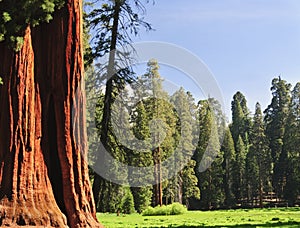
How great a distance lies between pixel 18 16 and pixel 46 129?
2.82 meters

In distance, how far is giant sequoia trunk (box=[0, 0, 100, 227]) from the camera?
10188mm

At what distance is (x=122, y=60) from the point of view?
19.5m

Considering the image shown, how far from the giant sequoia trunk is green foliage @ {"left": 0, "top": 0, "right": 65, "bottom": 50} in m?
0.48

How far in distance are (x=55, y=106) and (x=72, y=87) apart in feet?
2.18

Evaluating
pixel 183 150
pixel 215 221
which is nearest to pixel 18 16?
pixel 215 221

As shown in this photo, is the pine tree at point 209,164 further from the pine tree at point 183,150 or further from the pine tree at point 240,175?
the pine tree at point 183,150

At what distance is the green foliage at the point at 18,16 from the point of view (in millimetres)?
10055

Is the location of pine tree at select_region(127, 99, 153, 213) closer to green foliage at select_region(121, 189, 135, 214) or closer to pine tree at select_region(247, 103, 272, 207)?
green foliage at select_region(121, 189, 135, 214)

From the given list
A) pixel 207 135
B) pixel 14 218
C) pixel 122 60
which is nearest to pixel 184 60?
pixel 122 60

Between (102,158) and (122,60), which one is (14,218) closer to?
(102,158)

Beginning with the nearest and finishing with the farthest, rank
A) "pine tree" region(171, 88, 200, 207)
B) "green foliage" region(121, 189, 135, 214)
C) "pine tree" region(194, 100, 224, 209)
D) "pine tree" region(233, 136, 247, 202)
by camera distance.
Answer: "green foliage" region(121, 189, 135, 214), "pine tree" region(171, 88, 200, 207), "pine tree" region(194, 100, 224, 209), "pine tree" region(233, 136, 247, 202)

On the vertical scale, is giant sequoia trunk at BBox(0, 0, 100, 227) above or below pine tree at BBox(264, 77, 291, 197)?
below

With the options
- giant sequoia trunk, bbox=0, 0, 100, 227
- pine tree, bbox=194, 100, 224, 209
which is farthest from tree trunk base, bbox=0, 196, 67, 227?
pine tree, bbox=194, 100, 224, 209

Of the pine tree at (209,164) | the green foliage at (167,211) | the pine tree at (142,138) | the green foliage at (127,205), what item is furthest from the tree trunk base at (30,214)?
the pine tree at (209,164)
